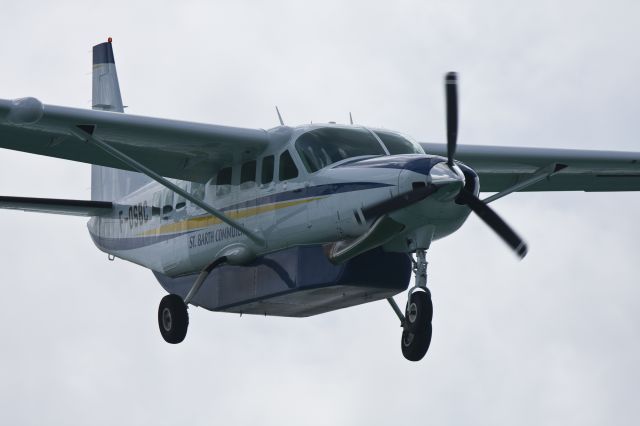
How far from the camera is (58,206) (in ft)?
95.3

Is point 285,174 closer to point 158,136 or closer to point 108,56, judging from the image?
point 158,136

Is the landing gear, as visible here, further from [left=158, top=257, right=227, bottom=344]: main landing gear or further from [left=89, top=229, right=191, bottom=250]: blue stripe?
[left=158, top=257, right=227, bottom=344]: main landing gear

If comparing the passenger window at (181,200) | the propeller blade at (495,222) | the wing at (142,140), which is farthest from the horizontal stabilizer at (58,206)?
the propeller blade at (495,222)

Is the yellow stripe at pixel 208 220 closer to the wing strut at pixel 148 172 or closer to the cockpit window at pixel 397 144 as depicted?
the wing strut at pixel 148 172

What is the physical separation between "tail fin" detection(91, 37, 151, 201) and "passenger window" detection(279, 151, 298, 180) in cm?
631

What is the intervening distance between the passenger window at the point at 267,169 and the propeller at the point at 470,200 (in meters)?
3.24

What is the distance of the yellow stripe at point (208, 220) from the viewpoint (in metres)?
24.5

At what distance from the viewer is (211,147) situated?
1013 inches

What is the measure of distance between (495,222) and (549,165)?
19.9 ft

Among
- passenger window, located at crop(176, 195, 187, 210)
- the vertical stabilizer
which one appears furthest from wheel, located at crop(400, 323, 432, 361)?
the vertical stabilizer

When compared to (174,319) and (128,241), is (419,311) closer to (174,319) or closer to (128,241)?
(174,319)

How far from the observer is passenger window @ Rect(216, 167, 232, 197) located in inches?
1024

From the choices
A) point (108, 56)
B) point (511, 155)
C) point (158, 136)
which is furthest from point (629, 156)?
point (108, 56)

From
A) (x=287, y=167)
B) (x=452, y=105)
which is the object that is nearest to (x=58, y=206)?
(x=287, y=167)
